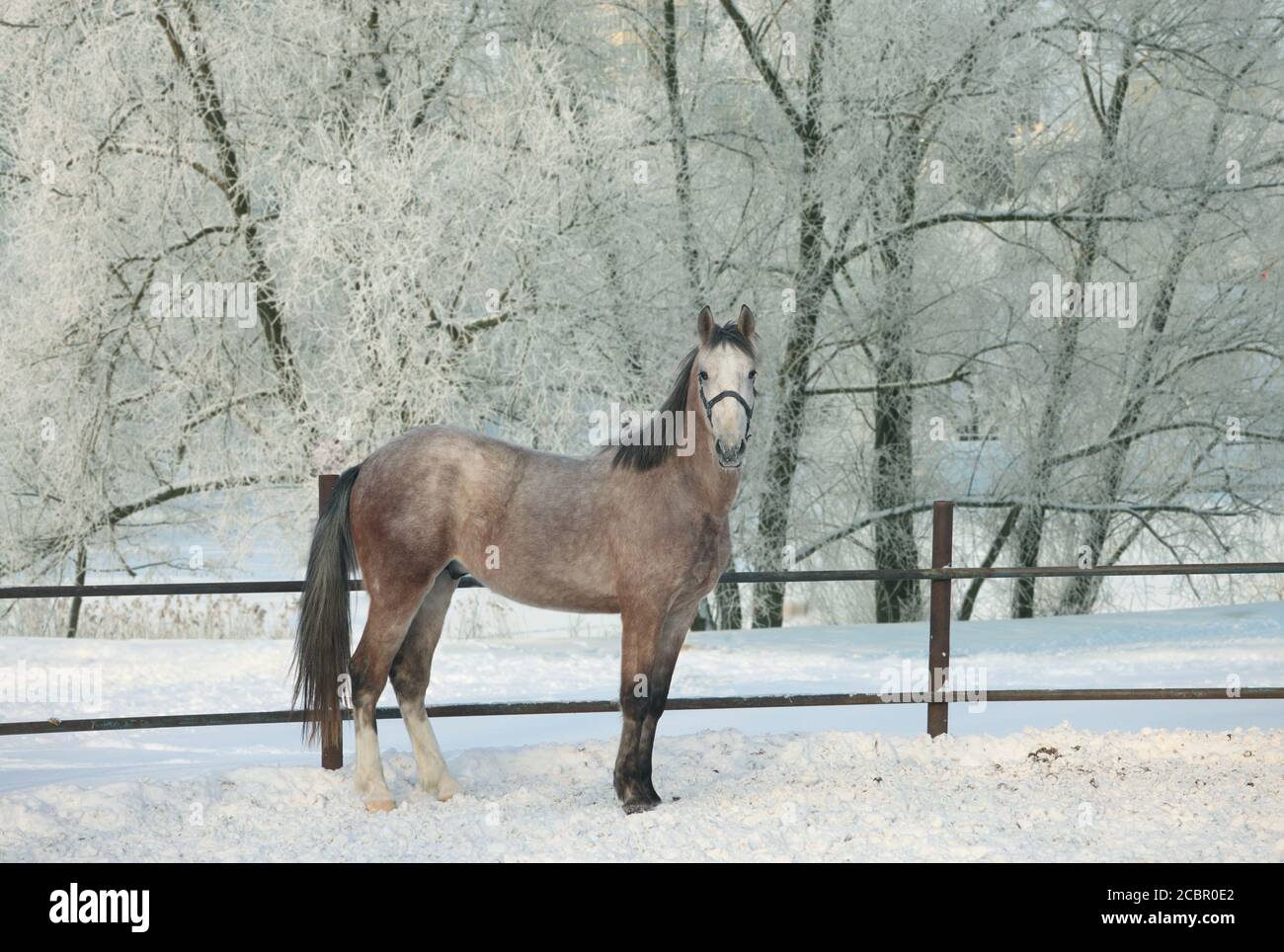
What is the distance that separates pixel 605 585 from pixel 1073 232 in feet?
31.3

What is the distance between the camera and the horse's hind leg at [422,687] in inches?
220

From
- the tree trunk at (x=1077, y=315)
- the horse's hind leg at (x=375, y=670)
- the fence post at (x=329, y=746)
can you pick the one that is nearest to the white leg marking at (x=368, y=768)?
the horse's hind leg at (x=375, y=670)

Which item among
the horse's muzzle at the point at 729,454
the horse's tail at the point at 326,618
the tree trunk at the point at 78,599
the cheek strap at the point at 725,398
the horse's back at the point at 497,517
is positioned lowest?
the tree trunk at the point at 78,599

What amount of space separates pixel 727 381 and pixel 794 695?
2267mm

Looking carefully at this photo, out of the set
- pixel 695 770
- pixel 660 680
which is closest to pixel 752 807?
pixel 660 680

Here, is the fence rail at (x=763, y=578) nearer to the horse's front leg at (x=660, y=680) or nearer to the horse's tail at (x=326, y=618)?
the horse's tail at (x=326, y=618)

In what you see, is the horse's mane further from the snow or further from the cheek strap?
the snow

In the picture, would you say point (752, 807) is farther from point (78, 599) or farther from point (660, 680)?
point (78, 599)

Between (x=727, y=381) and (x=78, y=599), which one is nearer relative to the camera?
(x=727, y=381)

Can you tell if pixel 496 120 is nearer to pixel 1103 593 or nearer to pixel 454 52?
pixel 454 52

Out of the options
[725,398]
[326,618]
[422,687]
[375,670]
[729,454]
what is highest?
[725,398]

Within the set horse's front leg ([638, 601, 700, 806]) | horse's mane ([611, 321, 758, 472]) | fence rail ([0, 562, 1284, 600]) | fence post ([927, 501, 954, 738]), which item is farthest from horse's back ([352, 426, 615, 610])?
fence post ([927, 501, 954, 738])

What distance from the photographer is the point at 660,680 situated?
5.30 m

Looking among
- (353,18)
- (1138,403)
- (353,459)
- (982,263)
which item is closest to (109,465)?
(353,459)
